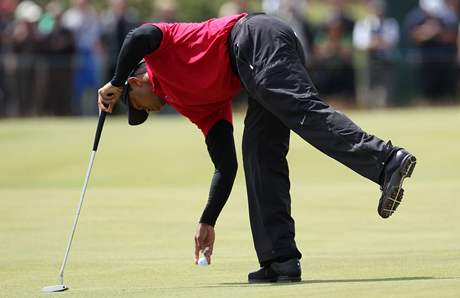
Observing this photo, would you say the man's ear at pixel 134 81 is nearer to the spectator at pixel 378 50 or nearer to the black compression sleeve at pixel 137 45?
the black compression sleeve at pixel 137 45

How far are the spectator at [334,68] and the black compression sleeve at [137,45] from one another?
1631cm

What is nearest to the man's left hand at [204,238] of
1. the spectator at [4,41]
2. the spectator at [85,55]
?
the spectator at [85,55]

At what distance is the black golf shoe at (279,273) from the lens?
784 cm

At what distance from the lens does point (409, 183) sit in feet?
48.8

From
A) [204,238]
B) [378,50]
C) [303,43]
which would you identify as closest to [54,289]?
[204,238]

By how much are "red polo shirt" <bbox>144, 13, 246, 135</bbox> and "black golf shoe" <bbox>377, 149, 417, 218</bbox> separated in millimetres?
1275

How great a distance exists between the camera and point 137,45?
24.9 ft

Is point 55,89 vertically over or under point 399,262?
under

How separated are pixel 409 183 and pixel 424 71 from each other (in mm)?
9607

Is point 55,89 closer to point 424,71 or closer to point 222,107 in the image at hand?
point 424,71

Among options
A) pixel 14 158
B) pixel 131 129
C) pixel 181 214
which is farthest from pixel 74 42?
pixel 181 214

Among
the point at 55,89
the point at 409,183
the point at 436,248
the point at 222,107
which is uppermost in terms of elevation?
the point at 222,107

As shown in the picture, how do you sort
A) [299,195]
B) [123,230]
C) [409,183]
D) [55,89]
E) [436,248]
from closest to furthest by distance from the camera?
1. [436,248]
2. [123,230]
3. [299,195]
4. [409,183]
5. [55,89]

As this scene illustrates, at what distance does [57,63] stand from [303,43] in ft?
15.1
